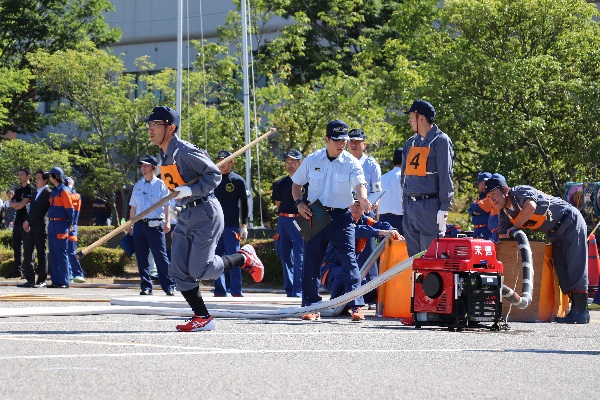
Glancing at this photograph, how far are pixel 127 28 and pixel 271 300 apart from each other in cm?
4184

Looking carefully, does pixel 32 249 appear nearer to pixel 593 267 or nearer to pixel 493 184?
pixel 593 267

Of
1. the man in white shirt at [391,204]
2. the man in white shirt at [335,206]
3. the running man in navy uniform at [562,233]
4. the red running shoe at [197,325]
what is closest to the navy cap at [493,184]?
the running man in navy uniform at [562,233]

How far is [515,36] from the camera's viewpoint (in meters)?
26.8

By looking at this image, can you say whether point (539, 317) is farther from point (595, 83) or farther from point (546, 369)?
point (595, 83)

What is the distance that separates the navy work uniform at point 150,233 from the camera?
17812mm

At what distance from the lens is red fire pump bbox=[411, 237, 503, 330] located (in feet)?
36.0

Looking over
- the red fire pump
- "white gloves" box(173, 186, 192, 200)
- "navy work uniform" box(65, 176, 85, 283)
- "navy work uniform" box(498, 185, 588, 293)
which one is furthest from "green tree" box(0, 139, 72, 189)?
"white gloves" box(173, 186, 192, 200)

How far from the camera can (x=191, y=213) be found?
1073 centimetres

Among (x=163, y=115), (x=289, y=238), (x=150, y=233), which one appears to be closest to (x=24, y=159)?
(x=150, y=233)

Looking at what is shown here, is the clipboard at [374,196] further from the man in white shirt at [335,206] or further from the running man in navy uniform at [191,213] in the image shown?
the running man in navy uniform at [191,213]

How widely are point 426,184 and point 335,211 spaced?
0.98 meters

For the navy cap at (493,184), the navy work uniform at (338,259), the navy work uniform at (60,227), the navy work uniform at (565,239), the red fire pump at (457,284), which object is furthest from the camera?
the navy work uniform at (60,227)

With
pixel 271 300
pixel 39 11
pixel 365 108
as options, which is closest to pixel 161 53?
pixel 39 11

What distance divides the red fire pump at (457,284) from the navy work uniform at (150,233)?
704 centimetres
